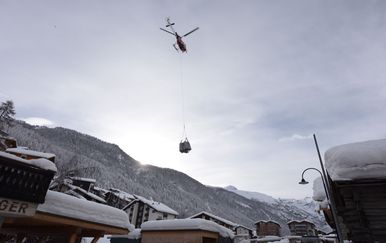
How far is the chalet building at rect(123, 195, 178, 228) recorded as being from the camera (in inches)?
1996

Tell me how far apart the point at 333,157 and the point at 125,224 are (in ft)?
18.6

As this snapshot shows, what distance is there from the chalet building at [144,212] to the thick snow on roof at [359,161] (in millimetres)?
48593

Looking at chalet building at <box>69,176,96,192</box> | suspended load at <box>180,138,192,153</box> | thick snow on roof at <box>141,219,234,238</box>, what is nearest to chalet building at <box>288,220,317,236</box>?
chalet building at <box>69,176,96,192</box>

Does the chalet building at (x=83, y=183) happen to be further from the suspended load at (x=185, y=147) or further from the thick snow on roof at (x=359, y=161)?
the thick snow on roof at (x=359, y=161)

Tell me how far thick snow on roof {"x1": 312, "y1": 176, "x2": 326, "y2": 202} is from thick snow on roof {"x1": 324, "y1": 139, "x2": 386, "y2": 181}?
5.90 m

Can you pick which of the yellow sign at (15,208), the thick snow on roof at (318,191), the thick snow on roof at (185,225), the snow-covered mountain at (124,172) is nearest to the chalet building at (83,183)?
the thick snow on roof at (185,225)

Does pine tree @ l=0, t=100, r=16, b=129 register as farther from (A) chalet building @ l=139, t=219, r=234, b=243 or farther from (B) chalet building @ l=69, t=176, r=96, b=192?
(A) chalet building @ l=139, t=219, r=234, b=243

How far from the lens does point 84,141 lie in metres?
160

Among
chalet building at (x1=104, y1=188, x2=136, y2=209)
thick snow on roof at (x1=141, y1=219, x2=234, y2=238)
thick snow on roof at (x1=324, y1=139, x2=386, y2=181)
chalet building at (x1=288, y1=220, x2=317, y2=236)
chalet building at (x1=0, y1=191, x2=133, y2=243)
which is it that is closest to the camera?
thick snow on roof at (x1=324, y1=139, x2=386, y2=181)

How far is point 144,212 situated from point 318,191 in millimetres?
46254

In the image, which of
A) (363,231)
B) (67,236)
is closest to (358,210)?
(363,231)

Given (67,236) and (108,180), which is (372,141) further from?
(108,180)

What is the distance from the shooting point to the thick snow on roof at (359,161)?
4816 millimetres

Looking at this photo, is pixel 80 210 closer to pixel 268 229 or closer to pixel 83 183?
pixel 83 183
